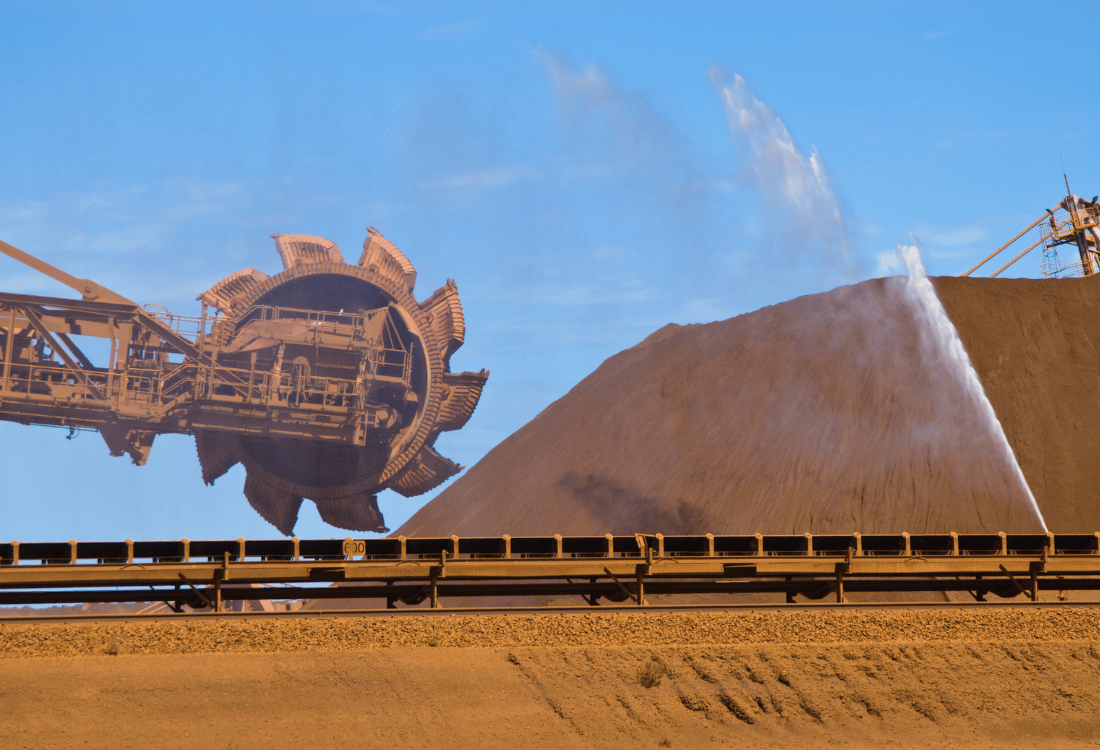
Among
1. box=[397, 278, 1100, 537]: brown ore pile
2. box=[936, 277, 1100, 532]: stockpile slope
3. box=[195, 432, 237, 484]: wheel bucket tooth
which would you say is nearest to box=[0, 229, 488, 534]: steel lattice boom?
box=[195, 432, 237, 484]: wheel bucket tooth

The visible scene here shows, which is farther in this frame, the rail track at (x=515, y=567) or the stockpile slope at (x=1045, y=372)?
the stockpile slope at (x=1045, y=372)

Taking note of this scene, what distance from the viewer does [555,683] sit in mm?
15508

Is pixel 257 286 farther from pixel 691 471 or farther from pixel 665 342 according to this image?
pixel 665 342

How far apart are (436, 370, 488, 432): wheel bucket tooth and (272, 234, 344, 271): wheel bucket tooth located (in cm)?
751

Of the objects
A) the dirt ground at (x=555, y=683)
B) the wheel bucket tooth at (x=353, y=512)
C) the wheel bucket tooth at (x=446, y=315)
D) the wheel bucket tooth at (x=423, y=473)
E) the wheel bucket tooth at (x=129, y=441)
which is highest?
the wheel bucket tooth at (x=446, y=315)

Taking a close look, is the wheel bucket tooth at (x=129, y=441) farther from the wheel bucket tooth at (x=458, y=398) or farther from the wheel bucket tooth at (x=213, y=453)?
the wheel bucket tooth at (x=458, y=398)

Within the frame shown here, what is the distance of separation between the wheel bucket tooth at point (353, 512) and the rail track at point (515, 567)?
3457 centimetres

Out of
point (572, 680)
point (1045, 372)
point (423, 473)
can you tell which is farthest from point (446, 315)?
point (572, 680)

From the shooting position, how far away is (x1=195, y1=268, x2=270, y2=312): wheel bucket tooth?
51.7 meters

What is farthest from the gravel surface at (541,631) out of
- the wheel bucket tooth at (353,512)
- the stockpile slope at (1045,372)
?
the wheel bucket tooth at (353,512)

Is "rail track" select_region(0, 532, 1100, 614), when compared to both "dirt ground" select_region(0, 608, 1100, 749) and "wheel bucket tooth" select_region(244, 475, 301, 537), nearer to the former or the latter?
"dirt ground" select_region(0, 608, 1100, 749)

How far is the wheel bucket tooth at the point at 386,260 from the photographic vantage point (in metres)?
54.1

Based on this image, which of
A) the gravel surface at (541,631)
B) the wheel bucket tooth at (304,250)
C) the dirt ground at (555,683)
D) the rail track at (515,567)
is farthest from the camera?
the wheel bucket tooth at (304,250)

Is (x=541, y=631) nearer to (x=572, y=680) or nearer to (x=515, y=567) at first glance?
(x=572, y=680)
